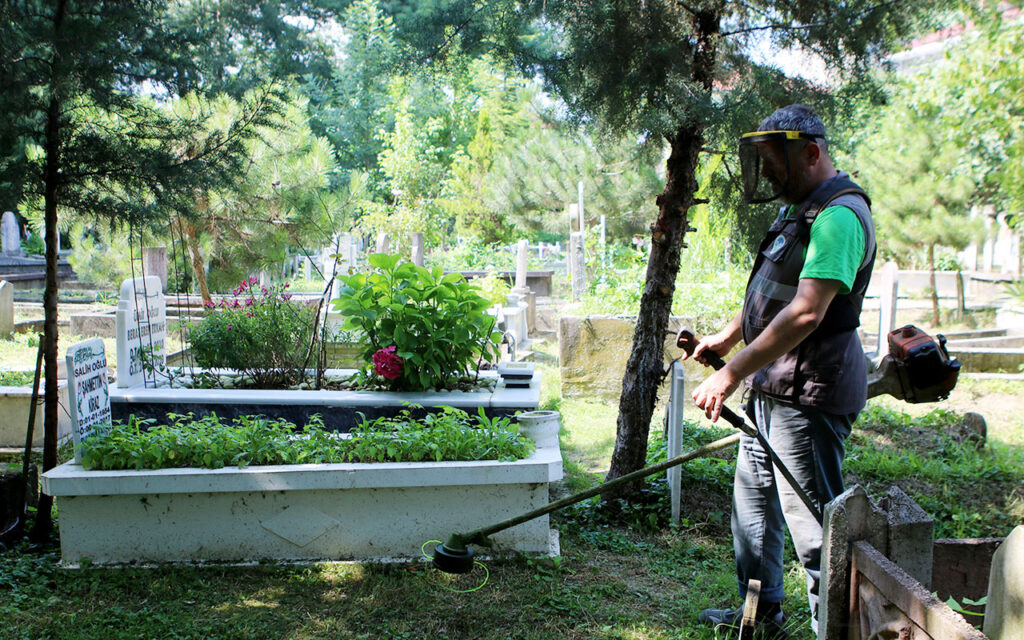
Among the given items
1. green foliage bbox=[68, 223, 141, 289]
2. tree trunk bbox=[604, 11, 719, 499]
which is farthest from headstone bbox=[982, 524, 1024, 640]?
green foliage bbox=[68, 223, 141, 289]

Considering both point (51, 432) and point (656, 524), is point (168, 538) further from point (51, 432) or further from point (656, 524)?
point (656, 524)

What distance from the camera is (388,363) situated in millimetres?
4910

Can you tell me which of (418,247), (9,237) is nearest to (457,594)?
(418,247)

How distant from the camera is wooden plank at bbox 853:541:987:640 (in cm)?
165

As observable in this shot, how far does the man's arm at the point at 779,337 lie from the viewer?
2.59 m

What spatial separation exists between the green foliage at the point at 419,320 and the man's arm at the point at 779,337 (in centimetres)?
252

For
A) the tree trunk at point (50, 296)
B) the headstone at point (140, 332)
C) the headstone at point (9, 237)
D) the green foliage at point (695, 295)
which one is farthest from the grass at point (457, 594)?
the headstone at point (9, 237)

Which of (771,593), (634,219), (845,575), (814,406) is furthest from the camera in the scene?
(634,219)

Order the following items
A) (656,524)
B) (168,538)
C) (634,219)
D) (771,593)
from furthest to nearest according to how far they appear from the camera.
Result: 1. (634,219)
2. (656,524)
3. (168,538)
4. (771,593)

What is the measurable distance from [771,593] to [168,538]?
108 inches

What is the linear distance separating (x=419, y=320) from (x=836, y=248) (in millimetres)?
2923

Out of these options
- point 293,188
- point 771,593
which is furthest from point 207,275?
point 771,593

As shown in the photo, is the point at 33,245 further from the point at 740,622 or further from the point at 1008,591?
the point at 1008,591

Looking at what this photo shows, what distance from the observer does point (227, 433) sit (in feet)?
13.2
